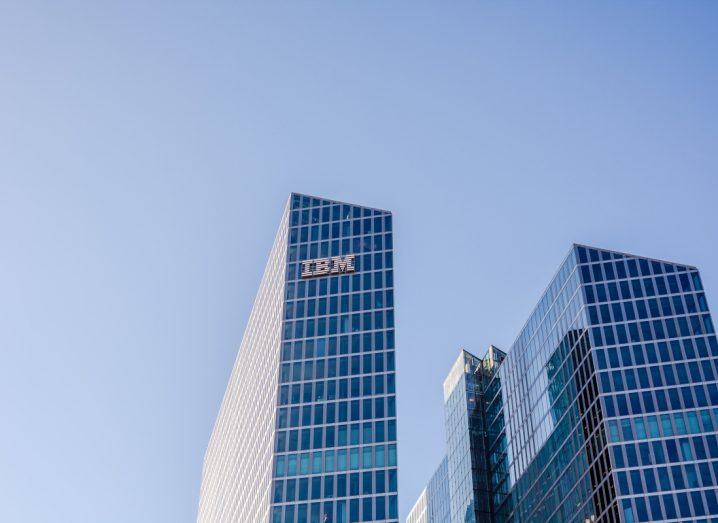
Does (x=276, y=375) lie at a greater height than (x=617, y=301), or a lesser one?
lesser

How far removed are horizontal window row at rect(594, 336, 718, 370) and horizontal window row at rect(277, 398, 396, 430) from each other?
1313 inches

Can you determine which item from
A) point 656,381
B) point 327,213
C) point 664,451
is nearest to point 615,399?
point 656,381

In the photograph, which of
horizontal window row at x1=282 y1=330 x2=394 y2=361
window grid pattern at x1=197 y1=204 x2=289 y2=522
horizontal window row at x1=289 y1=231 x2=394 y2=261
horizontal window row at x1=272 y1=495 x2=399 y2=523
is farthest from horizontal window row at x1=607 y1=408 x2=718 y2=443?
window grid pattern at x1=197 y1=204 x2=289 y2=522

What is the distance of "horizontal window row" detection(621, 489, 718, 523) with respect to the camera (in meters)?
125

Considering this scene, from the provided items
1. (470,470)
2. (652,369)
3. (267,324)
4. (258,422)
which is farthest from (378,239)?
(470,470)

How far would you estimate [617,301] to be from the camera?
145875 mm

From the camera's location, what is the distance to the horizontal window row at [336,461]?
383 ft

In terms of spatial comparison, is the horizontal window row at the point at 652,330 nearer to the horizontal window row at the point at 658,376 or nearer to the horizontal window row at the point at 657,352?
the horizontal window row at the point at 657,352

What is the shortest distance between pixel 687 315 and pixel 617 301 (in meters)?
9.55

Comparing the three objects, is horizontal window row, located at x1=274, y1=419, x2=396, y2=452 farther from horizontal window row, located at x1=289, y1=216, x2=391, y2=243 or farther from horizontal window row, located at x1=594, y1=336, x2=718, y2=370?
horizontal window row, located at x1=594, y1=336, x2=718, y2=370

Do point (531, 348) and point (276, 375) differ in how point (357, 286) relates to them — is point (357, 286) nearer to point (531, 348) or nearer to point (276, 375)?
point (276, 375)

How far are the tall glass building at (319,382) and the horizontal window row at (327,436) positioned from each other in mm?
129

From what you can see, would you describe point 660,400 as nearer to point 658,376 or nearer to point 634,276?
point 658,376

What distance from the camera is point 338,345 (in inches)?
5123
